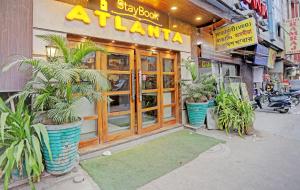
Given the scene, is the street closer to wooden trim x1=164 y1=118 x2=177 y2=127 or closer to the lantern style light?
wooden trim x1=164 y1=118 x2=177 y2=127

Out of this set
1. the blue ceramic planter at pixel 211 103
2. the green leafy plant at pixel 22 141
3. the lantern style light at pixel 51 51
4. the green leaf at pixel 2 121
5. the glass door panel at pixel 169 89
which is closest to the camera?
the green leaf at pixel 2 121

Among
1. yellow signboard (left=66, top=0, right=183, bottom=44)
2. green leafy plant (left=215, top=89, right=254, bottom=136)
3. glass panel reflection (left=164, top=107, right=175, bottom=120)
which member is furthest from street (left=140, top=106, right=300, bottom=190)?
yellow signboard (left=66, top=0, right=183, bottom=44)

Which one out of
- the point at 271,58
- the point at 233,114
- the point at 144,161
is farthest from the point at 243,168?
the point at 271,58

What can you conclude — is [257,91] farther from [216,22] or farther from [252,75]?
[216,22]

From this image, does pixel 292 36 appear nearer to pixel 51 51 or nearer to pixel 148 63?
pixel 148 63

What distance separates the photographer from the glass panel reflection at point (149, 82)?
489 cm

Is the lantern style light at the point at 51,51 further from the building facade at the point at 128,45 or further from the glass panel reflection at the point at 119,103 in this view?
the glass panel reflection at the point at 119,103

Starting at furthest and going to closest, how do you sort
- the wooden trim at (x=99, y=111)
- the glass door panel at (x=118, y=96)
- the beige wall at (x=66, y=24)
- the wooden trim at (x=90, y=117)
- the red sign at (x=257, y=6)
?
the red sign at (x=257, y=6)
the glass door panel at (x=118, y=96)
the wooden trim at (x=99, y=111)
the wooden trim at (x=90, y=117)
the beige wall at (x=66, y=24)

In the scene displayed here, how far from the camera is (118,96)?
4.41 m

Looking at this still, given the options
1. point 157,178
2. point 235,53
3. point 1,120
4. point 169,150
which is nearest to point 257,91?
point 235,53

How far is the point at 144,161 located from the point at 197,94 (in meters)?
2.78

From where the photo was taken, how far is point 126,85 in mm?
4543

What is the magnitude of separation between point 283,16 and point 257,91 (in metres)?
8.34

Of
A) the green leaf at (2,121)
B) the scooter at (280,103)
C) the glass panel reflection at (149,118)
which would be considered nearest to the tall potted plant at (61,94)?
the green leaf at (2,121)
